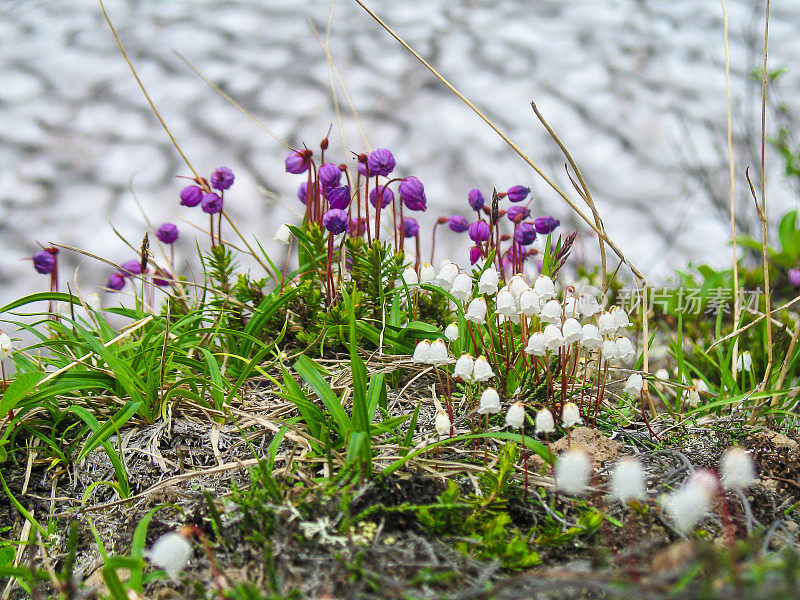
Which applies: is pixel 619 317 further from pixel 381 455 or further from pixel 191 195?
pixel 191 195

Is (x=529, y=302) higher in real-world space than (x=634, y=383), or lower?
higher

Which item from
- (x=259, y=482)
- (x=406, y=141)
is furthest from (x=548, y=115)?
(x=259, y=482)

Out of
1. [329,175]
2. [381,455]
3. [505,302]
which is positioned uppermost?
[329,175]

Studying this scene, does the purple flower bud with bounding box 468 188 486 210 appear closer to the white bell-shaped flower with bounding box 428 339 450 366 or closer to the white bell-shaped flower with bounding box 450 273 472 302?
the white bell-shaped flower with bounding box 450 273 472 302

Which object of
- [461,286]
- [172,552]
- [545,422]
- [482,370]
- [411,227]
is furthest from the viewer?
[411,227]

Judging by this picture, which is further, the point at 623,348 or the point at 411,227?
the point at 411,227

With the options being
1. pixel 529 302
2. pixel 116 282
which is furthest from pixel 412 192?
pixel 116 282
